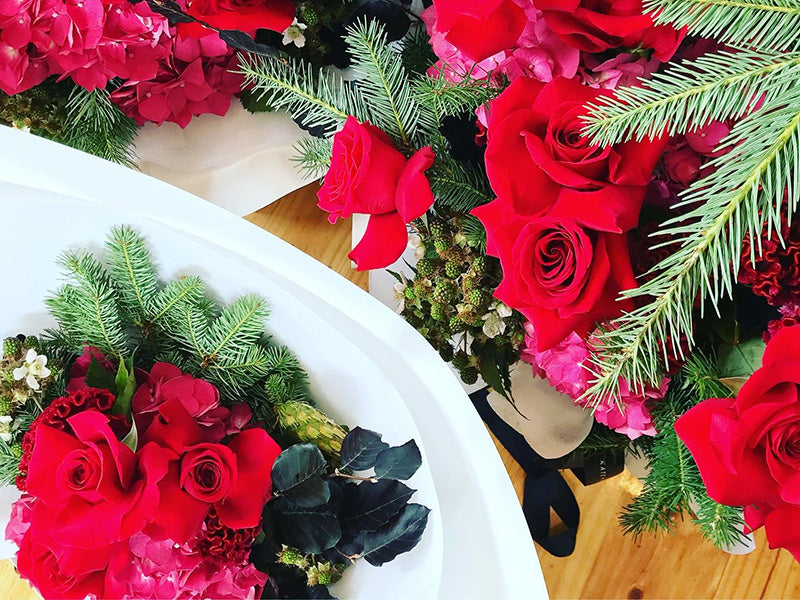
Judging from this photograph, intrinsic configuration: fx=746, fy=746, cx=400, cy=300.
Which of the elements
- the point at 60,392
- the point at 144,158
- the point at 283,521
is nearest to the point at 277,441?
the point at 283,521

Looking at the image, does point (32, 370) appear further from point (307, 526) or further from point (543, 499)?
point (543, 499)

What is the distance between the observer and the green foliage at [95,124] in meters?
0.78

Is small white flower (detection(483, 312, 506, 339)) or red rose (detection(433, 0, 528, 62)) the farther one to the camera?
small white flower (detection(483, 312, 506, 339))

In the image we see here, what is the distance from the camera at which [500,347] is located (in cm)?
68

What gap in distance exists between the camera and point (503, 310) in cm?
63

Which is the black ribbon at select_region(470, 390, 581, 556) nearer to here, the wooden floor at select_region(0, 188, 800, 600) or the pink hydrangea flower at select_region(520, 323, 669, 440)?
the wooden floor at select_region(0, 188, 800, 600)

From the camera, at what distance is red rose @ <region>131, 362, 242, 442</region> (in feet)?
2.13

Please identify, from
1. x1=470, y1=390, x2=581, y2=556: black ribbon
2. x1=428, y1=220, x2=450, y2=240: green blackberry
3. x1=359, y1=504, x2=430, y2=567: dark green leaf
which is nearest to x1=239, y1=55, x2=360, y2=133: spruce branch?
x1=428, y1=220, x2=450, y2=240: green blackberry

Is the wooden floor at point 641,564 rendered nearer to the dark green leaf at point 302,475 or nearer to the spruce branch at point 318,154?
the spruce branch at point 318,154

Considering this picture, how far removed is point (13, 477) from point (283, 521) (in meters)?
0.26

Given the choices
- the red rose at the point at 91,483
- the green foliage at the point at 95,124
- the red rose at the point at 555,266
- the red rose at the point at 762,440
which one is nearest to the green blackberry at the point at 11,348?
the red rose at the point at 91,483

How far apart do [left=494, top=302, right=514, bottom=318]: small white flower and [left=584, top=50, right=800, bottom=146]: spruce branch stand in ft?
0.71

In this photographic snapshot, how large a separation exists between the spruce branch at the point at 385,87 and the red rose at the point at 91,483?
328mm

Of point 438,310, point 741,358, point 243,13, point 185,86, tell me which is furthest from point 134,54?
point 741,358
